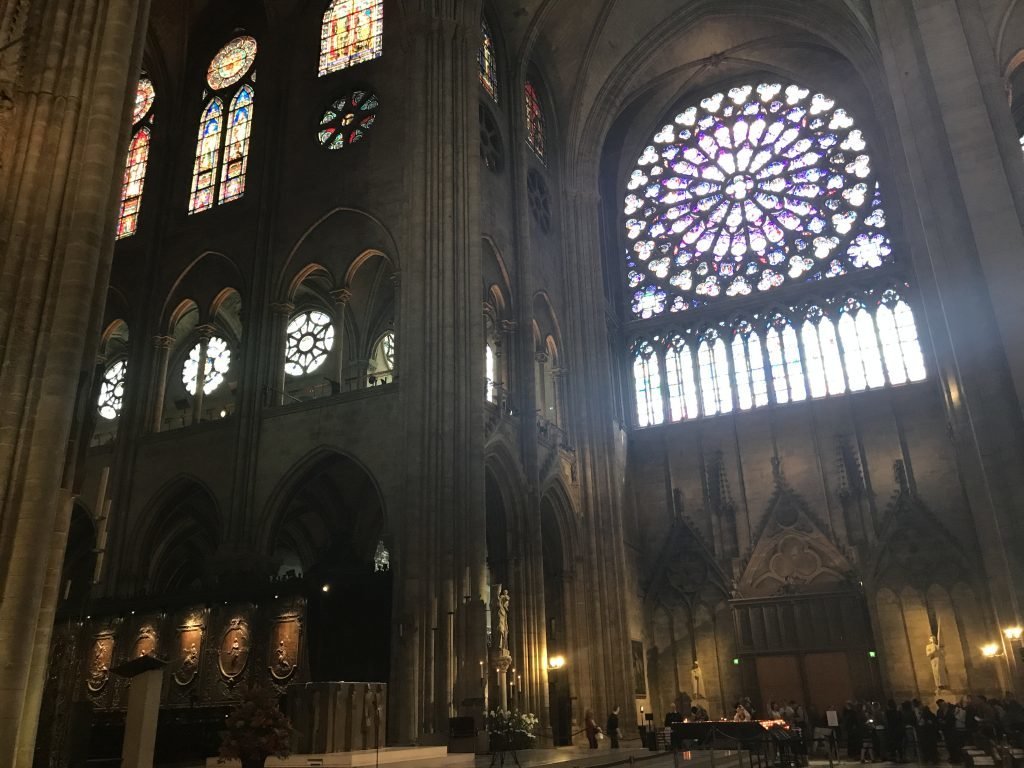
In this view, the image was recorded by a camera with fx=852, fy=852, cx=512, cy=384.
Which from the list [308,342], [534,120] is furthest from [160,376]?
[534,120]

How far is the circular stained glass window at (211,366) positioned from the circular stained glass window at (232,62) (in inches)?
278

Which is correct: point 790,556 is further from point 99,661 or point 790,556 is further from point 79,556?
point 79,556

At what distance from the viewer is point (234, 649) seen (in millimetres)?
16172

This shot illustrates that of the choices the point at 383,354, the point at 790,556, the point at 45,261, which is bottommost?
the point at 790,556

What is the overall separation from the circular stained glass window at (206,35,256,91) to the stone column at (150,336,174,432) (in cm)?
749

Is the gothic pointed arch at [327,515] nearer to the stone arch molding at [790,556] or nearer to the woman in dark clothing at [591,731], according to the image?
the woman in dark clothing at [591,731]

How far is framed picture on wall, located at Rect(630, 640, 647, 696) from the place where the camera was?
21297 mm

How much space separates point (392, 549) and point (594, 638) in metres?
7.07

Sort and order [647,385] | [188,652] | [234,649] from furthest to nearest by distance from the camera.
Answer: [647,385] → [188,652] → [234,649]

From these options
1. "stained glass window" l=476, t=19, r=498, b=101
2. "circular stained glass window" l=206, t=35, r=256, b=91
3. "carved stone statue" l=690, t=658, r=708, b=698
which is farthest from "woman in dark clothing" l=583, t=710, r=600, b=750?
"circular stained glass window" l=206, t=35, r=256, b=91

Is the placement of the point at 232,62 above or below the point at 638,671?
above

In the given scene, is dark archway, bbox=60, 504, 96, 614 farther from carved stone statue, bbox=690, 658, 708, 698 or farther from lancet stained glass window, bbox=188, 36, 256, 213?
carved stone statue, bbox=690, 658, 708, 698

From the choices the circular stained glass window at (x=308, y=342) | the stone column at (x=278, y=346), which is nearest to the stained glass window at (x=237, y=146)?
the circular stained glass window at (x=308, y=342)

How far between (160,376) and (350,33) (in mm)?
9918
